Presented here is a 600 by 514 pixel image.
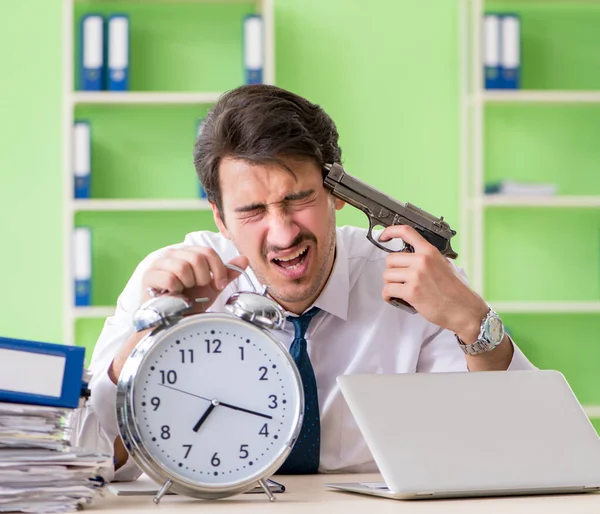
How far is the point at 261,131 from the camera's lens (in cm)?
167

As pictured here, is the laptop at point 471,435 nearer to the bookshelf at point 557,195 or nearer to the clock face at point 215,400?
the clock face at point 215,400

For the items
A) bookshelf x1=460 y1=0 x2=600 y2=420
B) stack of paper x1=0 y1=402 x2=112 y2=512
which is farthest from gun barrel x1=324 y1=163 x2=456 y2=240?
bookshelf x1=460 y1=0 x2=600 y2=420

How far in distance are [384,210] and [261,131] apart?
0.83 feet

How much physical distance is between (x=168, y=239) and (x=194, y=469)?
2.64 meters

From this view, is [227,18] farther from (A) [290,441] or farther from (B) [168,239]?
(A) [290,441]

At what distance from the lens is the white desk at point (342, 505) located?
1.04 m

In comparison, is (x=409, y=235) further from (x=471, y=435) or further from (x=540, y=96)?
(x=540, y=96)

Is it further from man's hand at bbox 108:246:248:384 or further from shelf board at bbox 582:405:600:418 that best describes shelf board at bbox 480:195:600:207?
man's hand at bbox 108:246:248:384

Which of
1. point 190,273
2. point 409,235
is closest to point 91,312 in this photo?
point 409,235

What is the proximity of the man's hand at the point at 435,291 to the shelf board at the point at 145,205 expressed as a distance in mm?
1917

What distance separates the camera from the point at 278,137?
166 centimetres

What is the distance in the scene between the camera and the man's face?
1.65 metres

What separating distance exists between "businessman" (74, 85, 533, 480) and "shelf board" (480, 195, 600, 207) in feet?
5.34

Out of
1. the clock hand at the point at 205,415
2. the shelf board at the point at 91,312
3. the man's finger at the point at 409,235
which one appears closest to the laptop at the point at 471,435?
the clock hand at the point at 205,415
